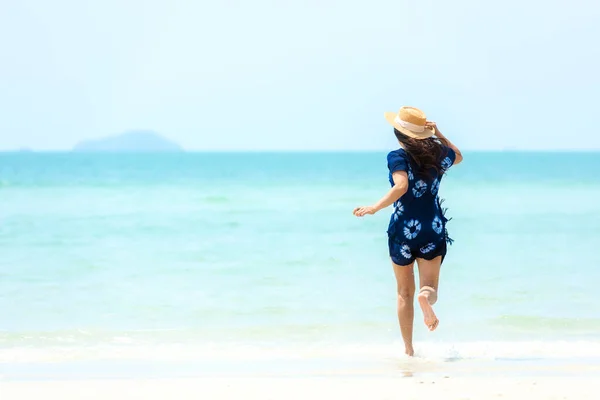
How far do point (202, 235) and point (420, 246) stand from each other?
9670 mm

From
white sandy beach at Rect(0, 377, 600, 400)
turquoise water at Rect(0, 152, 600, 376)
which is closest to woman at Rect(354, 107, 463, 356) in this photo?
white sandy beach at Rect(0, 377, 600, 400)

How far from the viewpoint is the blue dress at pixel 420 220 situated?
4988mm

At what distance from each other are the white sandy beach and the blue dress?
2.26 feet

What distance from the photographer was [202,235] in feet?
47.4

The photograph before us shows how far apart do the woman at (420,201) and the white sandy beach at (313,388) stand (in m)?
0.43

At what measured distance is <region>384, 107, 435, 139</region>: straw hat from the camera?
497 centimetres

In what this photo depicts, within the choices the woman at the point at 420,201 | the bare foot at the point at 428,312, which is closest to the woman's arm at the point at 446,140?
the woman at the point at 420,201

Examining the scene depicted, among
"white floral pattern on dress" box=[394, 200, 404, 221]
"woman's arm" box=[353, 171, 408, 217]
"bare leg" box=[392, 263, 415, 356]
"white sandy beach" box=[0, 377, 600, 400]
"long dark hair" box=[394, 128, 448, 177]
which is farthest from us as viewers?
"bare leg" box=[392, 263, 415, 356]

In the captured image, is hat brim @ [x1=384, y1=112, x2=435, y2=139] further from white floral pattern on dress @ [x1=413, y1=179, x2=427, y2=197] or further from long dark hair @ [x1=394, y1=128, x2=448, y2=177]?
white floral pattern on dress @ [x1=413, y1=179, x2=427, y2=197]

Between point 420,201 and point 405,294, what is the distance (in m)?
0.56

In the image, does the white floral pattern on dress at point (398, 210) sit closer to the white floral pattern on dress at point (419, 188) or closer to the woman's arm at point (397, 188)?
the white floral pattern on dress at point (419, 188)

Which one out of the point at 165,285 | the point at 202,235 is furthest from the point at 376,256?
the point at 202,235

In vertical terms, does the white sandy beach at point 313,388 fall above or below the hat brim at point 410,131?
below

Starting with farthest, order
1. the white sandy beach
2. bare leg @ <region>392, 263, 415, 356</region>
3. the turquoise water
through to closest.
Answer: the turquoise water
bare leg @ <region>392, 263, 415, 356</region>
the white sandy beach
